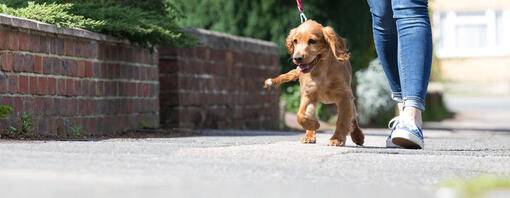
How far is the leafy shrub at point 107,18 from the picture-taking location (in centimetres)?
601

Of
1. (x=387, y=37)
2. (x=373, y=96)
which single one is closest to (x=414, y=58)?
(x=387, y=37)

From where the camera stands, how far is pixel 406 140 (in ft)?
16.5

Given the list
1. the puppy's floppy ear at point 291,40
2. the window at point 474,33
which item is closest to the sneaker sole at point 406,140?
the puppy's floppy ear at point 291,40

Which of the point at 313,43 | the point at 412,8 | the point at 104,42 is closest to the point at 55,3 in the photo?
the point at 104,42

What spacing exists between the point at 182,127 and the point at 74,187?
5654mm

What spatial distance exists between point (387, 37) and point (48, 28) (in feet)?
7.29

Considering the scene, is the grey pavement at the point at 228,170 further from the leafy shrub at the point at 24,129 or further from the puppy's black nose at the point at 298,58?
the leafy shrub at the point at 24,129

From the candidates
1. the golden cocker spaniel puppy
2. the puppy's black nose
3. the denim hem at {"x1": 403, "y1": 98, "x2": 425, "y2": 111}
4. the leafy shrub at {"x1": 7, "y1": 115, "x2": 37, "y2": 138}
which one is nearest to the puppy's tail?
the golden cocker spaniel puppy

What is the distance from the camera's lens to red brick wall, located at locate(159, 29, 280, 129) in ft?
27.7

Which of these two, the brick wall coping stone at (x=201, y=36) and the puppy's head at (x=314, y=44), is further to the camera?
the brick wall coping stone at (x=201, y=36)

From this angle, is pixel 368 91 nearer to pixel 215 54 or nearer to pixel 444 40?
pixel 215 54

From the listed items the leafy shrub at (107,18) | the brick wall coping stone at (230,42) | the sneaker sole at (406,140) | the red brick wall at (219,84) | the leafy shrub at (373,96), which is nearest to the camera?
the sneaker sole at (406,140)

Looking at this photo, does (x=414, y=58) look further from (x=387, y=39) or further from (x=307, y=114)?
(x=307, y=114)

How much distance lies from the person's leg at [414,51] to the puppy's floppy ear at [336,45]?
1.10ft
